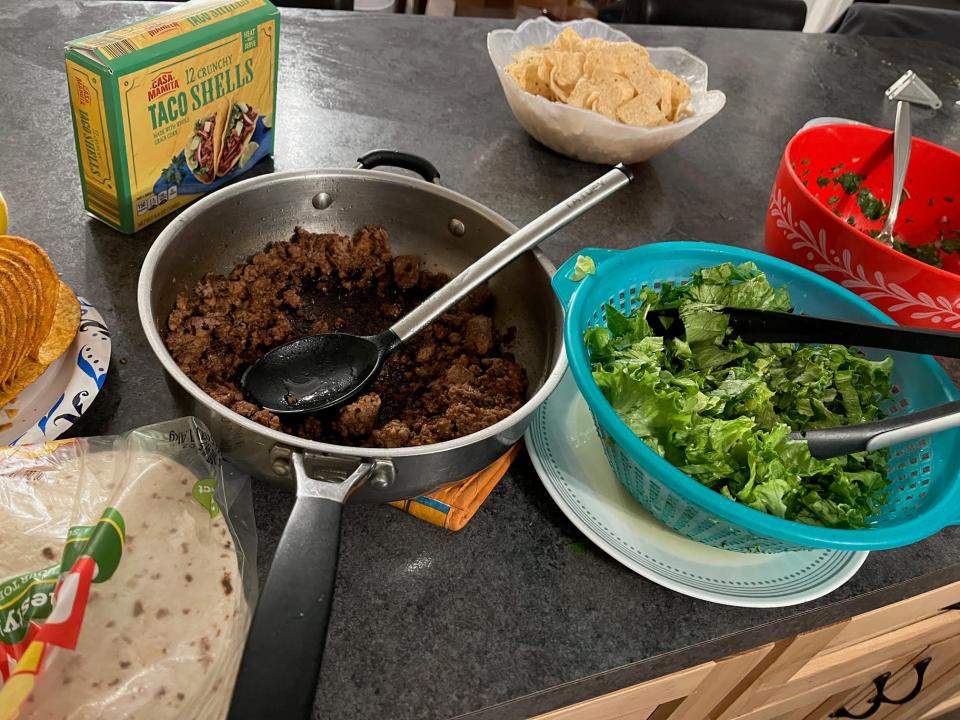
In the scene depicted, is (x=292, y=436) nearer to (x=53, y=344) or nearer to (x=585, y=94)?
(x=53, y=344)

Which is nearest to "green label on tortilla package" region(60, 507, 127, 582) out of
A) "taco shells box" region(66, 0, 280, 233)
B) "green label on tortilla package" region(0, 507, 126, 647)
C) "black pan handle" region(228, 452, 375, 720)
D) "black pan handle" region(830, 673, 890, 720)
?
"green label on tortilla package" region(0, 507, 126, 647)

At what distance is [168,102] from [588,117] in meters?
→ 0.56

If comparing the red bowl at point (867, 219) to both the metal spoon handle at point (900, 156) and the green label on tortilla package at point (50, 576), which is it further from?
the green label on tortilla package at point (50, 576)

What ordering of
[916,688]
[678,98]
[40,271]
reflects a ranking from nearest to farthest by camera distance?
Result: [40,271], [678,98], [916,688]

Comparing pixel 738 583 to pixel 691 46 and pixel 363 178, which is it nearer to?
pixel 363 178

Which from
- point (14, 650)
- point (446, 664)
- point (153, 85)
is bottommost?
point (446, 664)

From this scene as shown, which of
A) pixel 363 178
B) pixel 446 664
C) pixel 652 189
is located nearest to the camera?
pixel 446 664

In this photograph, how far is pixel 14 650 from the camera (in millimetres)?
467

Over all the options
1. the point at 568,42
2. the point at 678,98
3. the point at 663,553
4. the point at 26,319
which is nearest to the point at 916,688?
the point at 663,553

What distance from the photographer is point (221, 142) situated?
959 millimetres

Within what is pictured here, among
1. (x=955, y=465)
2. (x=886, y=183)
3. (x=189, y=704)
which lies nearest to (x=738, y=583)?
(x=955, y=465)

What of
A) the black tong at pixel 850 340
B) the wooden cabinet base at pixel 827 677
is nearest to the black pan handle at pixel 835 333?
Answer: the black tong at pixel 850 340

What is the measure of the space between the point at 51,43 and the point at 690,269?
103cm

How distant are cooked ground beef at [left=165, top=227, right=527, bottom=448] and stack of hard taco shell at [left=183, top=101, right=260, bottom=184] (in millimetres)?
183
